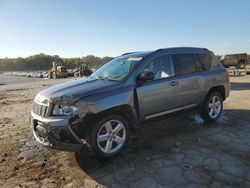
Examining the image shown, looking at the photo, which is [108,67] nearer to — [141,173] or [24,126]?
[141,173]

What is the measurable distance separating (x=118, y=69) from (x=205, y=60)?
7.95 ft

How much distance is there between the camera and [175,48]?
5.74m

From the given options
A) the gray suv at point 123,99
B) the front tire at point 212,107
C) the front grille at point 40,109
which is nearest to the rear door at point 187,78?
the gray suv at point 123,99

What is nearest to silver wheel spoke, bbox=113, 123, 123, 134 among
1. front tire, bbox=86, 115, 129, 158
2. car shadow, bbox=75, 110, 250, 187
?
front tire, bbox=86, 115, 129, 158

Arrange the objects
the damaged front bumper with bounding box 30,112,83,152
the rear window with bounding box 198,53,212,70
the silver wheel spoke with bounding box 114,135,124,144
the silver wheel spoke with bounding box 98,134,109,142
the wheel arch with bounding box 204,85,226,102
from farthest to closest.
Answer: the wheel arch with bounding box 204,85,226,102
the rear window with bounding box 198,53,212,70
the silver wheel spoke with bounding box 114,135,124,144
the silver wheel spoke with bounding box 98,134,109,142
the damaged front bumper with bounding box 30,112,83,152

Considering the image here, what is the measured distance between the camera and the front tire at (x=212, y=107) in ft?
20.5

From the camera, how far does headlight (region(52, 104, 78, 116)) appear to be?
397 centimetres

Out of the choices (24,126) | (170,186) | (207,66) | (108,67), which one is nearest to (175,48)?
(207,66)

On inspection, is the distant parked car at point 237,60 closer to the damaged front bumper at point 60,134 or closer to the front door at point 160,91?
the front door at point 160,91

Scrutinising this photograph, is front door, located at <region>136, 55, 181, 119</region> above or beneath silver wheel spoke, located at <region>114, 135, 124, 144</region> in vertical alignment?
above

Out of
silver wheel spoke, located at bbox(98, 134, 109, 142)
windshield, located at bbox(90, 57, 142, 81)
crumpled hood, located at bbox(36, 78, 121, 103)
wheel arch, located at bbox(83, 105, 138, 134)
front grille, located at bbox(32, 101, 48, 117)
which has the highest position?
windshield, located at bbox(90, 57, 142, 81)

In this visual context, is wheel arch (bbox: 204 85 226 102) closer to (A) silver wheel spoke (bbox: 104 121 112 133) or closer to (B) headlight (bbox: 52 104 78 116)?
(A) silver wheel spoke (bbox: 104 121 112 133)

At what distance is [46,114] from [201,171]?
8.51 feet

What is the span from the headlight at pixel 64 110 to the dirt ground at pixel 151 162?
957mm
